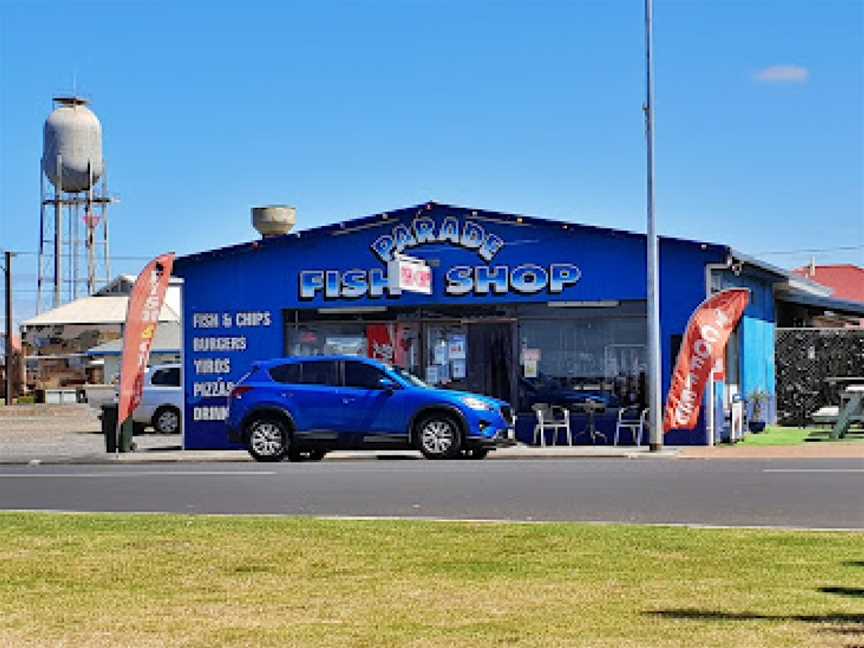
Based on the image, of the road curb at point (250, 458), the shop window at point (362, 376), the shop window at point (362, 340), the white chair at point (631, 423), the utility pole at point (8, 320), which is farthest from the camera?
the utility pole at point (8, 320)

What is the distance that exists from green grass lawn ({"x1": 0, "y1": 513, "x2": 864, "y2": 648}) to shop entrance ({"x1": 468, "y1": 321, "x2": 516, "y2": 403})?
1759 cm

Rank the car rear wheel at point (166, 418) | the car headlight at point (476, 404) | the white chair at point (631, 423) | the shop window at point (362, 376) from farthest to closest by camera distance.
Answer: the car rear wheel at point (166, 418) < the white chair at point (631, 423) < the shop window at point (362, 376) < the car headlight at point (476, 404)

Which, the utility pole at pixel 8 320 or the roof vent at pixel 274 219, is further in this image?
the utility pole at pixel 8 320

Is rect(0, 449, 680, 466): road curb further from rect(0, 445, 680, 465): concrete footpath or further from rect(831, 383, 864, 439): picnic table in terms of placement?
rect(831, 383, 864, 439): picnic table

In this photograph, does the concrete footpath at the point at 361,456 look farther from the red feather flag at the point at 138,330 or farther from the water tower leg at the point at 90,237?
the water tower leg at the point at 90,237

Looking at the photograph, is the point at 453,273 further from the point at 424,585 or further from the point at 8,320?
the point at 8,320

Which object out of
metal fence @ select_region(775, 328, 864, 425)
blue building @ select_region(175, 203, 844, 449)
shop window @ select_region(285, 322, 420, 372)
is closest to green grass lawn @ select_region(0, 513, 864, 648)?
blue building @ select_region(175, 203, 844, 449)

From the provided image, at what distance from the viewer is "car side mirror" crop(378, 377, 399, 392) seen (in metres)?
27.5

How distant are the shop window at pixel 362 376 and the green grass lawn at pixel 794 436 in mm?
7659

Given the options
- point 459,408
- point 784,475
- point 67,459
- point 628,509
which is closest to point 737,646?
point 628,509

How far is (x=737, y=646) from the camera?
27.2ft

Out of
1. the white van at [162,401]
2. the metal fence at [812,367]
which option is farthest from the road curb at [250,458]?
the metal fence at [812,367]

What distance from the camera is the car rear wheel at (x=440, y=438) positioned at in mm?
Answer: 27062

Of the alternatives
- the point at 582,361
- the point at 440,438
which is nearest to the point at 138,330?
the point at 440,438
